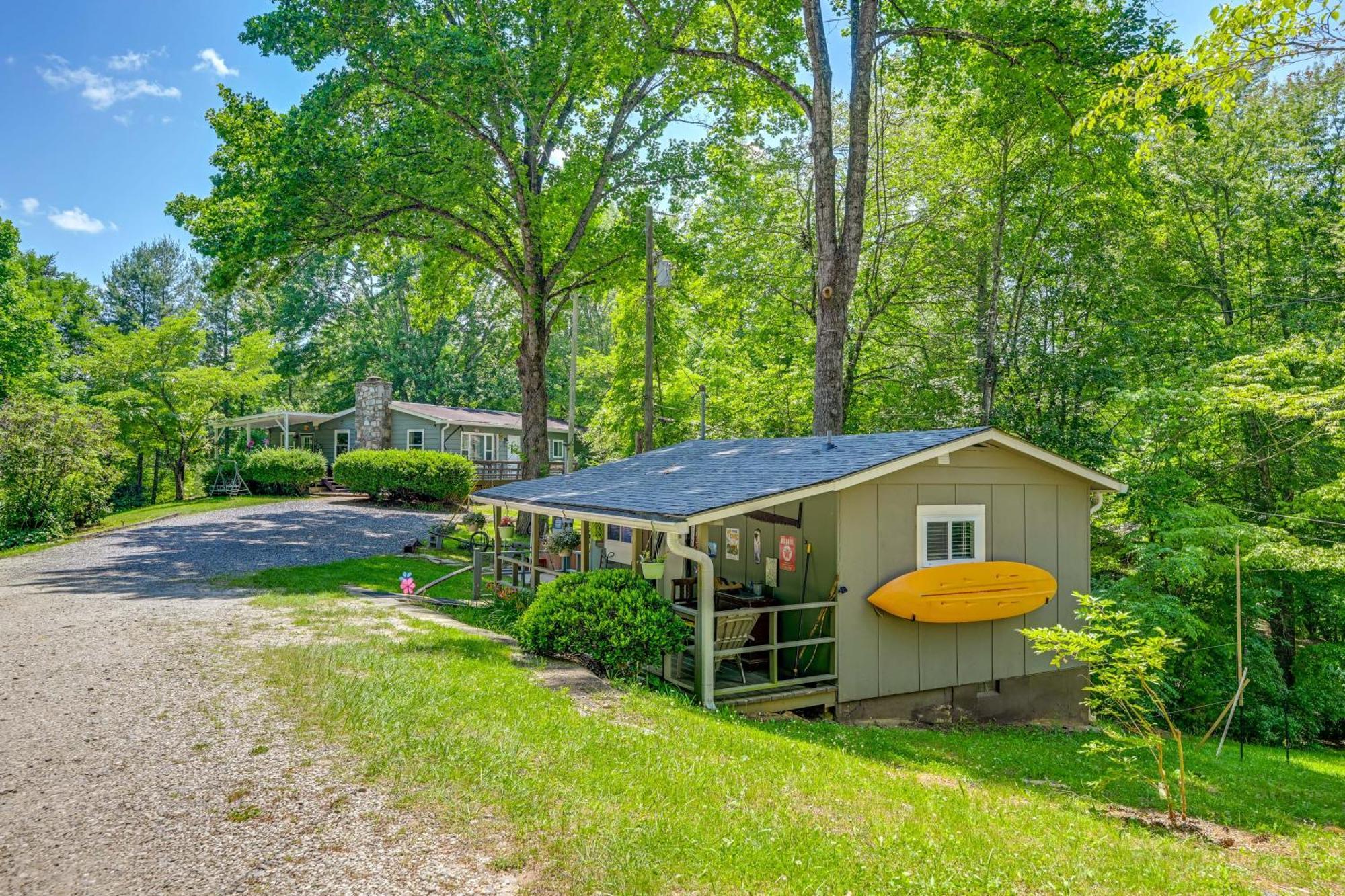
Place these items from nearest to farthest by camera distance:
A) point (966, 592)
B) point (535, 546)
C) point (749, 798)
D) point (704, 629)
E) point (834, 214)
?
point (749, 798) → point (704, 629) → point (966, 592) → point (535, 546) → point (834, 214)

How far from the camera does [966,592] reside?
874cm

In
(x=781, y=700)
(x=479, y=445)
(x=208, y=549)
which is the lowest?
(x=781, y=700)

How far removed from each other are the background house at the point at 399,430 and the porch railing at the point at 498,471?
3cm

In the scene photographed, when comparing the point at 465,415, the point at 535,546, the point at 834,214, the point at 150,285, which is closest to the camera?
the point at 535,546

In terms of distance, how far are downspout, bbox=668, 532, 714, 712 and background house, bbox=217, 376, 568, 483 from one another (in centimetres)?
2261

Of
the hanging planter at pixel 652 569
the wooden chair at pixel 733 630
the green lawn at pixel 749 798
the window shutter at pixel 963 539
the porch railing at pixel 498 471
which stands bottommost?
the green lawn at pixel 749 798

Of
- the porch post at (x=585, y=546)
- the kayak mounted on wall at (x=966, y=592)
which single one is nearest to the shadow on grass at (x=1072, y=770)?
the kayak mounted on wall at (x=966, y=592)

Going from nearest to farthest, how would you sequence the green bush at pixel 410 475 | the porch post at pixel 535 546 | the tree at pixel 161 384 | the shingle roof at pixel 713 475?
the shingle roof at pixel 713 475 < the porch post at pixel 535 546 < the green bush at pixel 410 475 < the tree at pixel 161 384

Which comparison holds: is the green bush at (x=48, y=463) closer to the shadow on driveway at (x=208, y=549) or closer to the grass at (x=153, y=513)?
the grass at (x=153, y=513)

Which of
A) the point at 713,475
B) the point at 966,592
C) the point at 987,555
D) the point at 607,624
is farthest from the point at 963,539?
the point at 607,624

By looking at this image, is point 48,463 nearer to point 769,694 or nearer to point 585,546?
point 585,546

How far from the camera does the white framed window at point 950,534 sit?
29.3 ft

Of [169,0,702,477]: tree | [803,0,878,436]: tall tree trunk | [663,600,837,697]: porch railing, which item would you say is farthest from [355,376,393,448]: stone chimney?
[663,600,837,697]: porch railing

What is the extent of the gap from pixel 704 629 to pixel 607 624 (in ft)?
3.45
